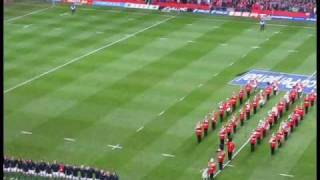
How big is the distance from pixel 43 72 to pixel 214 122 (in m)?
13.1

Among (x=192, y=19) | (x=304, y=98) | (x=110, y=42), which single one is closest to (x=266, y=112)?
(x=304, y=98)

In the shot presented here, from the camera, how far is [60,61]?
3747 cm

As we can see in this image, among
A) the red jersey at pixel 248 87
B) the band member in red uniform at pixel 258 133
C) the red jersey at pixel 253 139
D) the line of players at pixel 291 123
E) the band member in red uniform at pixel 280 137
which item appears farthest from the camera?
the red jersey at pixel 248 87

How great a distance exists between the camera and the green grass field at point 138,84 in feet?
74.2

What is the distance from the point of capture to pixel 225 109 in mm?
27141

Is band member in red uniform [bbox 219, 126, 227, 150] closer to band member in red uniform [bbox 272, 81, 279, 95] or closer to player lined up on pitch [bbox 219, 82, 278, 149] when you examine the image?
player lined up on pitch [bbox 219, 82, 278, 149]

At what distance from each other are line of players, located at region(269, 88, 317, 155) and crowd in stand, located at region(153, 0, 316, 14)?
75.2 feet

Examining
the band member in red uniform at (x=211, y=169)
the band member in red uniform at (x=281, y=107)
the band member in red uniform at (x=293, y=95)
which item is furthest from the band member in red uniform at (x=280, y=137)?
the band member in red uniform at (x=293, y=95)

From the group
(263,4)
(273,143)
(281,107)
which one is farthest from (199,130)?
(263,4)

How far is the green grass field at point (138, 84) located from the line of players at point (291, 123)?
321 millimetres

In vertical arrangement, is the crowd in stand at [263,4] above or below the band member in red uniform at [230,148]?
above

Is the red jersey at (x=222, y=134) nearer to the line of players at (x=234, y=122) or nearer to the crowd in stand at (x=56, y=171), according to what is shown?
the line of players at (x=234, y=122)

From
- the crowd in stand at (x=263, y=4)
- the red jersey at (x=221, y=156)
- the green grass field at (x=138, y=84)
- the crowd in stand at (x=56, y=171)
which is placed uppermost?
the crowd in stand at (x=263, y=4)

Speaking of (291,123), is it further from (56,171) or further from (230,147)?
(56,171)
